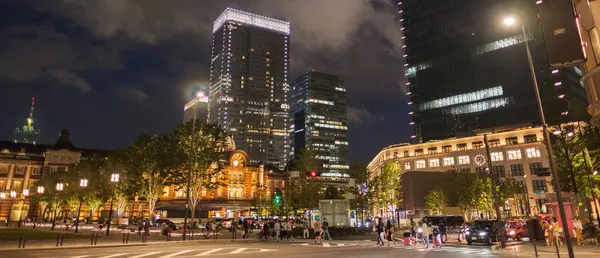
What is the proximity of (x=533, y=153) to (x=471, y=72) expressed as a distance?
36432mm

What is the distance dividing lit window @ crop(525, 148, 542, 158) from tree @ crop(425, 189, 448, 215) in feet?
103

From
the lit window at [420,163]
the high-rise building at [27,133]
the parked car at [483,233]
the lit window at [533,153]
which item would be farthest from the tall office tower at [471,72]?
the high-rise building at [27,133]

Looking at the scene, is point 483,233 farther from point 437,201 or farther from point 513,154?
point 513,154

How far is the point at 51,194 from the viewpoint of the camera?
64062 mm

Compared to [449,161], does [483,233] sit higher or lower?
lower

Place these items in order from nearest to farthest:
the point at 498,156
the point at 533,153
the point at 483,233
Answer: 1. the point at 483,233
2. the point at 533,153
3. the point at 498,156

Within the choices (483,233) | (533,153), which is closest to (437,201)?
(533,153)

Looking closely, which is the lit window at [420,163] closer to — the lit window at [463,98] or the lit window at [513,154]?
the lit window at [513,154]

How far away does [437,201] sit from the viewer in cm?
6619

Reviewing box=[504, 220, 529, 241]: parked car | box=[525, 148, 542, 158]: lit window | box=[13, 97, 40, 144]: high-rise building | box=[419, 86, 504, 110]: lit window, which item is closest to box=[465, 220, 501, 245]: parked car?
box=[504, 220, 529, 241]: parked car

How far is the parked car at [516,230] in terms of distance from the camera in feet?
99.0

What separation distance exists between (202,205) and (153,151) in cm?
3504

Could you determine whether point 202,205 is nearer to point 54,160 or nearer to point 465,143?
point 54,160

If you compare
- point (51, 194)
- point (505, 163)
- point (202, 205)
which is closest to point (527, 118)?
point (505, 163)
